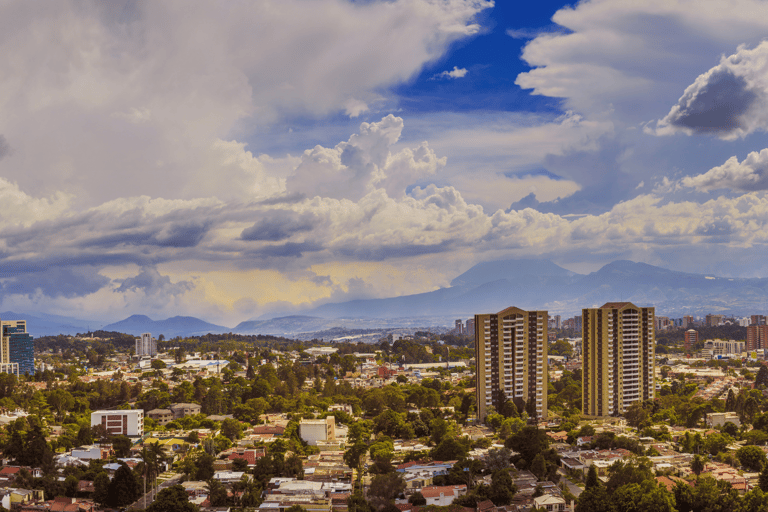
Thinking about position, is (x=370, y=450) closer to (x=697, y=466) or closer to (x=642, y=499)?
(x=642, y=499)

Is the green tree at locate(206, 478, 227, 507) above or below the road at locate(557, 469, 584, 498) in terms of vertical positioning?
above

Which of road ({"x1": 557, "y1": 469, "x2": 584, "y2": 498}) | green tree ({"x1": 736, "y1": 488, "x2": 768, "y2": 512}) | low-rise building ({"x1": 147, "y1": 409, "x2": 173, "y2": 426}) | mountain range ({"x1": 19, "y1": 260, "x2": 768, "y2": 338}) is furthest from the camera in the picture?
mountain range ({"x1": 19, "y1": 260, "x2": 768, "y2": 338})

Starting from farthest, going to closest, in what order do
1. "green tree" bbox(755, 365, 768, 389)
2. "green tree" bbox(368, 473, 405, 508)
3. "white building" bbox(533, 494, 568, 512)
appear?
1. "green tree" bbox(755, 365, 768, 389)
2. "green tree" bbox(368, 473, 405, 508)
3. "white building" bbox(533, 494, 568, 512)

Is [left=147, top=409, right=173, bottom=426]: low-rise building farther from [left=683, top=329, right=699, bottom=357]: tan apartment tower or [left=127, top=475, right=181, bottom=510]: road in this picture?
[left=683, top=329, right=699, bottom=357]: tan apartment tower

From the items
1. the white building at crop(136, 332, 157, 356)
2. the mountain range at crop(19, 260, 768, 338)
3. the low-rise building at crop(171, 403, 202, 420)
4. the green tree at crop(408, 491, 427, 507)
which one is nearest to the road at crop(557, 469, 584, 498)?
the green tree at crop(408, 491, 427, 507)

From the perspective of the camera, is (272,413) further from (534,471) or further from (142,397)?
(534,471)

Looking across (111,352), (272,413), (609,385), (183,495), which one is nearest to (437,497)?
(183,495)

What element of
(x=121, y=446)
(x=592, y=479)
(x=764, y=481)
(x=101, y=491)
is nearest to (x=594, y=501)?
(x=592, y=479)
